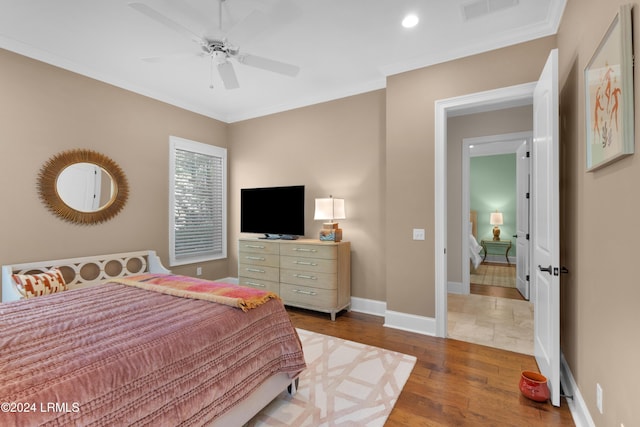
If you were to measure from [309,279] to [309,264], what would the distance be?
184 millimetres

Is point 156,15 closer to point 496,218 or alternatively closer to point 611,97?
point 611,97

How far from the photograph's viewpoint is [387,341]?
3.00 metres

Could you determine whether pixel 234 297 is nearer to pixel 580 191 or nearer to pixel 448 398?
pixel 448 398

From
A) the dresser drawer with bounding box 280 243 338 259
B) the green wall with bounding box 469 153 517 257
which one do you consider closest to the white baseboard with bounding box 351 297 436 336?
the dresser drawer with bounding box 280 243 338 259

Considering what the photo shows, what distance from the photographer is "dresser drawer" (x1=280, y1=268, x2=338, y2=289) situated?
3.57 metres

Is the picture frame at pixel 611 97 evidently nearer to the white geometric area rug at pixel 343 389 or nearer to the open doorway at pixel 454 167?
the open doorway at pixel 454 167

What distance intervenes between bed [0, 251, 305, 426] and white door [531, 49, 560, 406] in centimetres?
166

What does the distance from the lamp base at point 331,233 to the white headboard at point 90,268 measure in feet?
6.75

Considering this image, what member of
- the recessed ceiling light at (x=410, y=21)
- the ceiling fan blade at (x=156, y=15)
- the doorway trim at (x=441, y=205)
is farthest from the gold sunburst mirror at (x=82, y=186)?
the doorway trim at (x=441, y=205)

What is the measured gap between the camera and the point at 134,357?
129 centimetres

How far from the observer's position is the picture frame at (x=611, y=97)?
1190 mm

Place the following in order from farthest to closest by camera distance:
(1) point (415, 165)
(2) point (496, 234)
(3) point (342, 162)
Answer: (2) point (496, 234) < (3) point (342, 162) < (1) point (415, 165)

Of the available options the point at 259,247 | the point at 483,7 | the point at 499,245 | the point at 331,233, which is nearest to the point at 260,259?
the point at 259,247

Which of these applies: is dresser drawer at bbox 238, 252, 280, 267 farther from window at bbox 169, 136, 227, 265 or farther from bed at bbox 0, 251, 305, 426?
bed at bbox 0, 251, 305, 426
